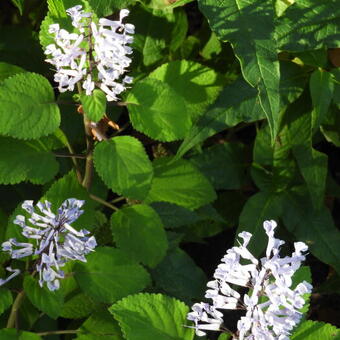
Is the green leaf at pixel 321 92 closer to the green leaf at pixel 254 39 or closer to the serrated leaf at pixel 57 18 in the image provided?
the green leaf at pixel 254 39

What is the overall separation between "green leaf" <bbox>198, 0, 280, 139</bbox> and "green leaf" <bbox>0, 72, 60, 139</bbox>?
388 mm

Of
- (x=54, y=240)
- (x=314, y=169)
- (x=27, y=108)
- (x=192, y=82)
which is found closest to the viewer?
(x=54, y=240)

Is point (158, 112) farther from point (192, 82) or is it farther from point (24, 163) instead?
point (24, 163)

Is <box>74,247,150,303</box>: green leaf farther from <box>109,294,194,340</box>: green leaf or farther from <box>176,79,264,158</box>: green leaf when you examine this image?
<box>176,79,264,158</box>: green leaf

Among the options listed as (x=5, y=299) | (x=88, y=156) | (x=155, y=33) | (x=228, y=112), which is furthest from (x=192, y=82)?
(x=5, y=299)

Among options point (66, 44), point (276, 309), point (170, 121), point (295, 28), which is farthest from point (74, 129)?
point (276, 309)

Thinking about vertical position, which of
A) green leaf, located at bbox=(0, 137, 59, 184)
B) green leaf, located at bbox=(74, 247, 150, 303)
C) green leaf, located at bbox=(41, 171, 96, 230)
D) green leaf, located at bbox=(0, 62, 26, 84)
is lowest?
green leaf, located at bbox=(74, 247, 150, 303)

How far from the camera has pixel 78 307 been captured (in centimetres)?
163

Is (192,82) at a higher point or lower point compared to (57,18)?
lower

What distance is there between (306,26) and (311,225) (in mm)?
547

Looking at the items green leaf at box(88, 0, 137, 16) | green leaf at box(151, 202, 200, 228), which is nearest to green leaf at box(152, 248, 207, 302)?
green leaf at box(151, 202, 200, 228)

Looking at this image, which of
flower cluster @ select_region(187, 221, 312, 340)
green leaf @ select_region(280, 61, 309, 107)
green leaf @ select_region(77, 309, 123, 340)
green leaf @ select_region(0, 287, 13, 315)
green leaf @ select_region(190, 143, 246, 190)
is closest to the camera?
flower cluster @ select_region(187, 221, 312, 340)

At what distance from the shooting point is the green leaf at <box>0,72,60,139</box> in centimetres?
146

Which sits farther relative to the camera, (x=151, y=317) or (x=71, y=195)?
(x=71, y=195)
